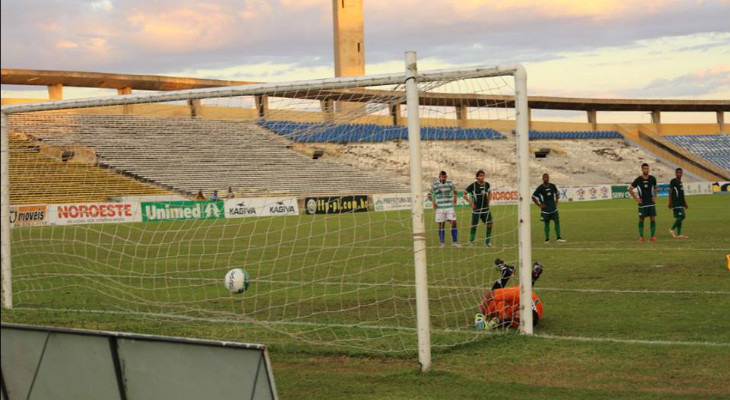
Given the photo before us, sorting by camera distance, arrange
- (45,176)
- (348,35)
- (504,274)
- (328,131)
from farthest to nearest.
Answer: (348,35) < (45,176) < (328,131) < (504,274)

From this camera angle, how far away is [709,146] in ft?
242

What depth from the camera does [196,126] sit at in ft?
44.4

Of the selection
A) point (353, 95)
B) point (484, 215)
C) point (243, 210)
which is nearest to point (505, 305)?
point (353, 95)

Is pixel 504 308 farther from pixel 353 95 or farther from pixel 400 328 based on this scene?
pixel 353 95

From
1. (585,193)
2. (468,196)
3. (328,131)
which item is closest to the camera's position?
(328,131)

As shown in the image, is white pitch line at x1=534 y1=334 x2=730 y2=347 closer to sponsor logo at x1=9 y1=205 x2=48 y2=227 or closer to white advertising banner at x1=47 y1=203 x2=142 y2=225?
sponsor logo at x1=9 y1=205 x2=48 y2=227

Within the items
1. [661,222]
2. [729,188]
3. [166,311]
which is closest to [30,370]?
[166,311]

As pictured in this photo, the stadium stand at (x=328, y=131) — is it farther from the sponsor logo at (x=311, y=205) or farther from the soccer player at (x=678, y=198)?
the sponsor logo at (x=311, y=205)

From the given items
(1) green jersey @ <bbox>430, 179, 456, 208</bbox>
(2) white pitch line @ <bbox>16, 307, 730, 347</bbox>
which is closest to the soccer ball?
(2) white pitch line @ <bbox>16, 307, 730, 347</bbox>

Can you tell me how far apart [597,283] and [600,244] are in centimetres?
672

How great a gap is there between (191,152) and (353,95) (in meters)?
6.34

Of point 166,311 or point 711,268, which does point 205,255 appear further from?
point 711,268

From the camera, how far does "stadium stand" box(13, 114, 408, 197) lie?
1266 cm

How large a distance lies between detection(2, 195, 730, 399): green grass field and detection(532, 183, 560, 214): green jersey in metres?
0.98
